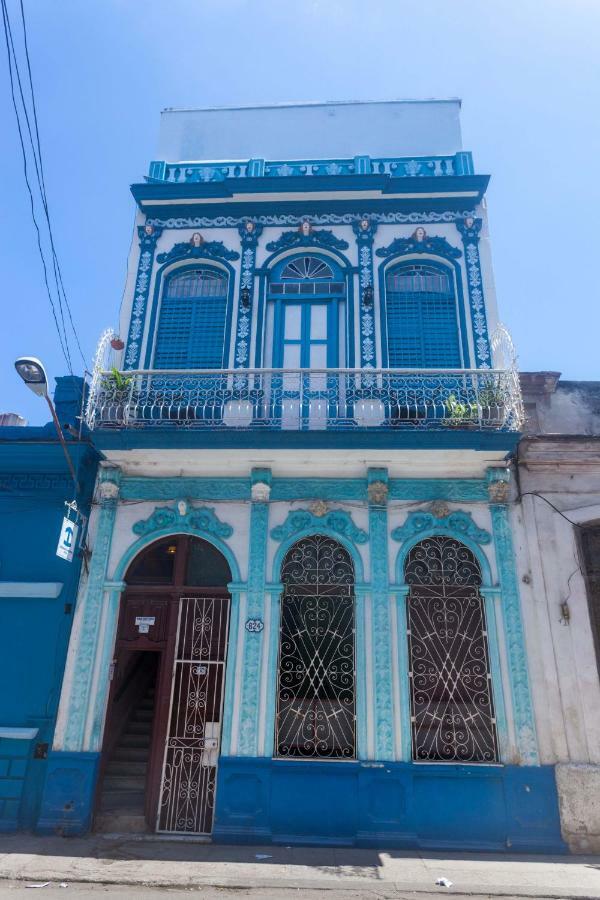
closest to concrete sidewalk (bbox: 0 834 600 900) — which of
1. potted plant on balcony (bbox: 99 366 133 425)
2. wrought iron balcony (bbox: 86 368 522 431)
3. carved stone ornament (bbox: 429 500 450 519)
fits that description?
carved stone ornament (bbox: 429 500 450 519)

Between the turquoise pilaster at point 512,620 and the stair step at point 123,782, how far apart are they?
4.43 meters

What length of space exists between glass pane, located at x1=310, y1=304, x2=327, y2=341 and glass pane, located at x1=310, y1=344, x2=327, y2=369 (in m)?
0.13

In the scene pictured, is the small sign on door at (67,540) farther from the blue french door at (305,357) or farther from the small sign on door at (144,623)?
the blue french door at (305,357)

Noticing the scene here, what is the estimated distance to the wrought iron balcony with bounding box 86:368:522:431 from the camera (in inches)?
290

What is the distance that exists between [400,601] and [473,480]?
1.77 metres

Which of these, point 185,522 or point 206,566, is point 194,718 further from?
point 185,522

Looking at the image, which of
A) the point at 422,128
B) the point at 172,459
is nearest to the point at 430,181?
the point at 422,128

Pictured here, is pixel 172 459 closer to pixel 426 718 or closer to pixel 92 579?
pixel 92 579

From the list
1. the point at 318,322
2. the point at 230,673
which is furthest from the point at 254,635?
the point at 318,322

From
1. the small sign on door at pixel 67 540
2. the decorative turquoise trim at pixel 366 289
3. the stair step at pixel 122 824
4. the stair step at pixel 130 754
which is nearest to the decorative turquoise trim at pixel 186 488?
the small sign on door at pixel 67 540

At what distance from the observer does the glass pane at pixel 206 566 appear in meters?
7.40

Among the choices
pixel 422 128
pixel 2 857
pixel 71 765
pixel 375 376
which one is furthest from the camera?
pixel 422 128

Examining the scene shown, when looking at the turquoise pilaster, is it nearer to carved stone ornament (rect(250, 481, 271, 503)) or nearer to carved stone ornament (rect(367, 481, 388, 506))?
carved stone ornament (rect(367, 481, 388, 506))

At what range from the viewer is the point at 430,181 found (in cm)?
917
